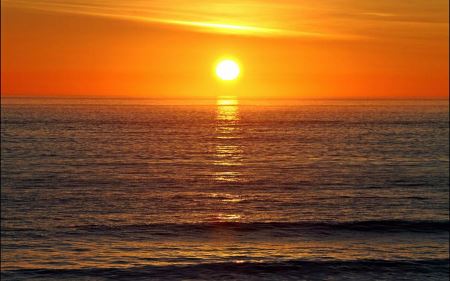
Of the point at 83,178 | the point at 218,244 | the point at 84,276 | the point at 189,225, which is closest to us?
the point at 84,276

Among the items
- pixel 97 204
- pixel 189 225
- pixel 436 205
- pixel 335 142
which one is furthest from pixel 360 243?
pixel 335 142

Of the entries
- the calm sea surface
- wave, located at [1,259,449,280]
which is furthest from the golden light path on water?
wave, located at [1,259,449,280]

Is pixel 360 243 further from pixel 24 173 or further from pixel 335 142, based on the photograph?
pixel 335 142

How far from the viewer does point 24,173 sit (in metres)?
49.9

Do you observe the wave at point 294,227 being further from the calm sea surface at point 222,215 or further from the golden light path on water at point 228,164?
the golden light path on water at point 228,164

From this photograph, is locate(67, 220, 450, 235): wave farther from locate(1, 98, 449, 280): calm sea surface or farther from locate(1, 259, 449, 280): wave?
locate(1, 259, 449, 280): wave

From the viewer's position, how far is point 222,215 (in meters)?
35.3

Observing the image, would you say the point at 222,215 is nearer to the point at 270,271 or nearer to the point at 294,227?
the point at 294,227

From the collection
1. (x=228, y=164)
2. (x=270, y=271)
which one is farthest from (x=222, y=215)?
(x=228, y=164)

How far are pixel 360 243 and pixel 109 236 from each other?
1181 cm

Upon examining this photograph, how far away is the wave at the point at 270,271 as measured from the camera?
924 inches

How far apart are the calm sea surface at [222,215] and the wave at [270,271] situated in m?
0.04

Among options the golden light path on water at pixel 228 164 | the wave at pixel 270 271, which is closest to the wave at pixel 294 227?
the golden light path on water at pixel 228 164

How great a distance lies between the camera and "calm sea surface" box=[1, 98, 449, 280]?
24891 mm
